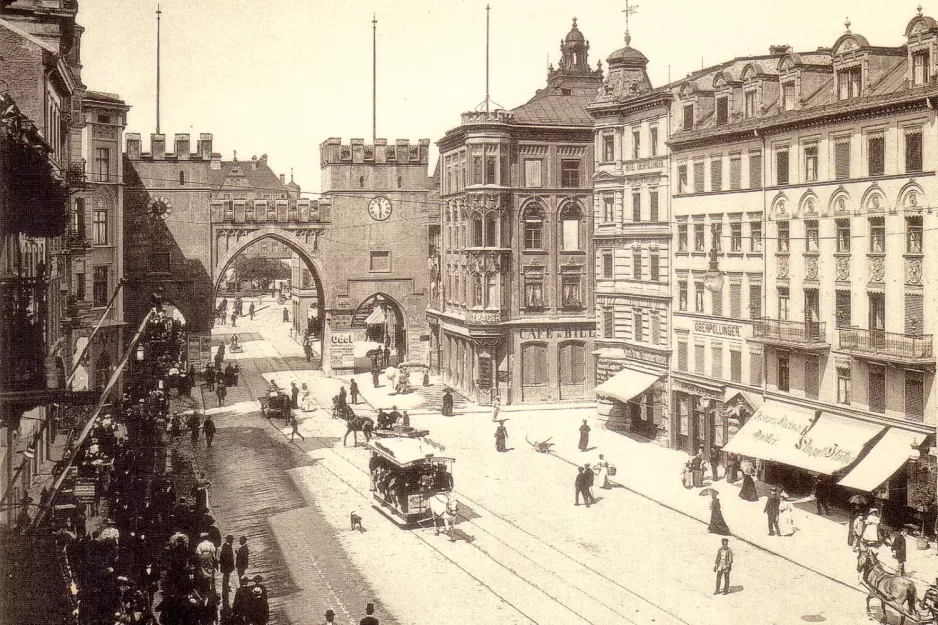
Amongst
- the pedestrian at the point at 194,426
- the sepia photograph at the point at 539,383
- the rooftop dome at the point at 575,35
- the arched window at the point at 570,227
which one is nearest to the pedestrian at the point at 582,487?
the sepia photograph at the point at 539,383

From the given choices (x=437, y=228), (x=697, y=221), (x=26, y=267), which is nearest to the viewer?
(x=26, y=267)

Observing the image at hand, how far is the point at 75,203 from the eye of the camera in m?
44.2

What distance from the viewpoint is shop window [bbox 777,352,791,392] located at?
117 ft

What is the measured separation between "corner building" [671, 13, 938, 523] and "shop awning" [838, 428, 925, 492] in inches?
1.9

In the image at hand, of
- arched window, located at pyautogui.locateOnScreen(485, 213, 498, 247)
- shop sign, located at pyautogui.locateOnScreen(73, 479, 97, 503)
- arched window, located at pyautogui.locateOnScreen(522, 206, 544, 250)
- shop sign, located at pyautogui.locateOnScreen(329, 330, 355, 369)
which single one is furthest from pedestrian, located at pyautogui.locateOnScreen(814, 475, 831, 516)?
shop sign, located at pyautogui.locateOnScreen(329, 330, 355, 369)

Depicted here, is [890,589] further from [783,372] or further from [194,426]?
[194,426]

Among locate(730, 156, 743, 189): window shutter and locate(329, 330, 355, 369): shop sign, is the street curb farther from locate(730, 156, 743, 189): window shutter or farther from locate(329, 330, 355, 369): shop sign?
locate(329, 330, 355, 369): shop sign

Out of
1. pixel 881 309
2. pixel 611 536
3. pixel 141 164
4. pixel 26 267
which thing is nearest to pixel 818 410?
pixel 881 309

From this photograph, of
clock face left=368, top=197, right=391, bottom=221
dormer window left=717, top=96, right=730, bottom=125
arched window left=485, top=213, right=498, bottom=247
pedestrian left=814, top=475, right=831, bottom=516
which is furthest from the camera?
clock face left=368, top=197, right=391, bottom=221

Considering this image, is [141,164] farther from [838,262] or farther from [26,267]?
[838,262]

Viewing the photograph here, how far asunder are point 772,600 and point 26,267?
20.9 meters

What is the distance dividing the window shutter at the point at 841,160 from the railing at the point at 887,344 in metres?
5.20

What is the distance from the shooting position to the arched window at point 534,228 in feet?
179

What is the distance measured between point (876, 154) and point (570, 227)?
24585 millimetres
